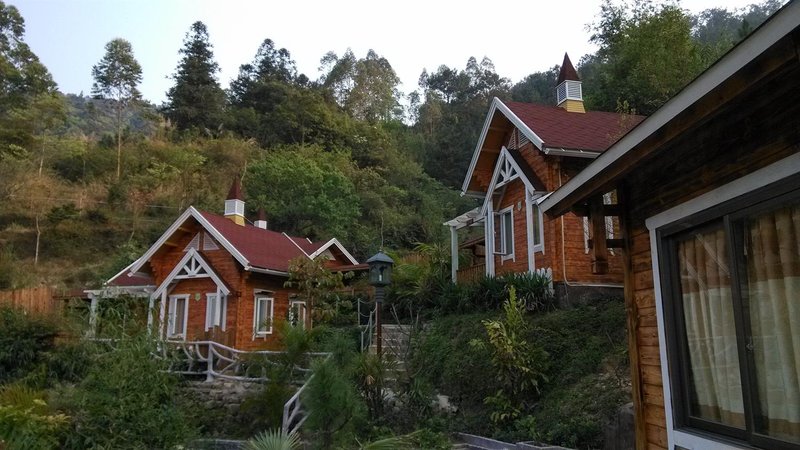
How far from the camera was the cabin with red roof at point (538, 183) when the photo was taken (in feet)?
46.4

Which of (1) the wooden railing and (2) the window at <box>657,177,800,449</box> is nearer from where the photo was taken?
(2) the window at <box>657,177,800,449</box>

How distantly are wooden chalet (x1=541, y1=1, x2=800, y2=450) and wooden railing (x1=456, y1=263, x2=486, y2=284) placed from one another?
12.1 meters

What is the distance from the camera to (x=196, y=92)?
46.2m

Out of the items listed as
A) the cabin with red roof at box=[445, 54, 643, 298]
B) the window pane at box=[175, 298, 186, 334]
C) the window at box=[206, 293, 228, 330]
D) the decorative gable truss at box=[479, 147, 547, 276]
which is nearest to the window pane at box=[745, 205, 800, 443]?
the cabin with red roof at box=[445, 54, 643, 298]

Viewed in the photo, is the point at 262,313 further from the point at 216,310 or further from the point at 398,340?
the point at 398,340

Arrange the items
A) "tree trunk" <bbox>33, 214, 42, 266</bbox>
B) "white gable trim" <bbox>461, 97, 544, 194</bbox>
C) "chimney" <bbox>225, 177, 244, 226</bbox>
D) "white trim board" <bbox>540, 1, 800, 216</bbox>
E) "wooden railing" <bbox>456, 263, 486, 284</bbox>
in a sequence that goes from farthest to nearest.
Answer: "tree trunk" <bbox>33, 214, 42, 266</bbox>
"chimney" <bbox>225, 177, 244, 226</bbox>
"wooden railing" <bbox>456, 263, 486, 284</bbox>
"white gable trim" <bbox>461, 97, 544, 194</bbox>
"white trim board" <bbox>540, 1, 800, 216</bbox>

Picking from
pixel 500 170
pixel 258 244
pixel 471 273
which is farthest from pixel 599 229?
pixel 258 244

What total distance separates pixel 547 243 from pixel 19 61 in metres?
41.5

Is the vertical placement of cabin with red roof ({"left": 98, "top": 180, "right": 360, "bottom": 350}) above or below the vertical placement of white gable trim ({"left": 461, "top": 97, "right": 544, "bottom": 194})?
below

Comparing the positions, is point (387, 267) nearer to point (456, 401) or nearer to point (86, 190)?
point (456, 401)

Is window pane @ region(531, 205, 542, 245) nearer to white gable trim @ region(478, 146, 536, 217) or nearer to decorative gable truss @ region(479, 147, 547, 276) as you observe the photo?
decorative gable truss @ region(479, 147, 547, 276)

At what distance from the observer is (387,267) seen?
1092 cm

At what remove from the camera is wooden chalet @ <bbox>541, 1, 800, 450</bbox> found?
115 inches

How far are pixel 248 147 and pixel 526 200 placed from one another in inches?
1151
